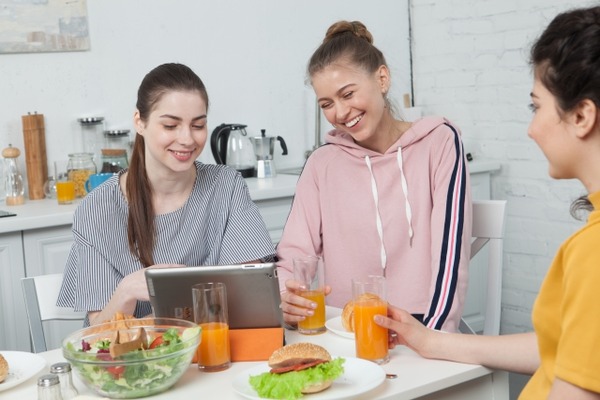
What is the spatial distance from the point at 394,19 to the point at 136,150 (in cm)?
225

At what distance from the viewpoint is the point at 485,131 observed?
12.4ft

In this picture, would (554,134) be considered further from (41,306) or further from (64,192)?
(64,192)

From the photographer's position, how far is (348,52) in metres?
2.17

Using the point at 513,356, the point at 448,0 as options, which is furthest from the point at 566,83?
the point at 448,0

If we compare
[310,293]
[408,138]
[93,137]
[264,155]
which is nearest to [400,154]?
[408,138]

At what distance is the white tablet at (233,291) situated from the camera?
160cm

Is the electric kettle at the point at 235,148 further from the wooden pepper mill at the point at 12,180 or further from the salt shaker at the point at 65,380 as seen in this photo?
the salt shaker at the point at 65,380

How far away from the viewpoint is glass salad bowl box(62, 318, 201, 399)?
141cm

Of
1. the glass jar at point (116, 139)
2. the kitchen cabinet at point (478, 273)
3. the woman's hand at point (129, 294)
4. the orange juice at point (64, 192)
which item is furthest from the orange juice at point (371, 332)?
the kitchen cabinet at point (478, 273)

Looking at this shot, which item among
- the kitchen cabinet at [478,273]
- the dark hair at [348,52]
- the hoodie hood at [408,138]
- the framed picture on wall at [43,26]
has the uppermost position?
the framed picture on wall at [43,26]

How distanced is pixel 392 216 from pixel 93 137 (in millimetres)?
1571

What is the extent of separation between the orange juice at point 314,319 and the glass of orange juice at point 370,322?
194 millimetres

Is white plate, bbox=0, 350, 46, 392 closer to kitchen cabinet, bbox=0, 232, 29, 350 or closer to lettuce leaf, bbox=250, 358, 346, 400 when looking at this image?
lettuce leaf, bbox=250, 358, 346, 400

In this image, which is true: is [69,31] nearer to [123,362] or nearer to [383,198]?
[383,198]
